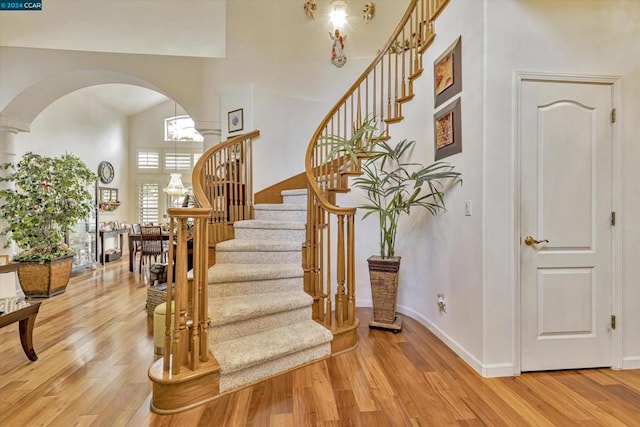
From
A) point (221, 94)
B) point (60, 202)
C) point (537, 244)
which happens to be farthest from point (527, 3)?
point (60, 202)

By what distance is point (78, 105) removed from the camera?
642cm

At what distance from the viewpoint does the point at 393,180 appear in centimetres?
333

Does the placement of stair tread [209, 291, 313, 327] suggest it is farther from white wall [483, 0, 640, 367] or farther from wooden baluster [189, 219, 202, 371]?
white wall [483, 0, 640, 367]

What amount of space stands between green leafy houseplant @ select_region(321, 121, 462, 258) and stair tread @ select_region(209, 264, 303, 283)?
89 cm

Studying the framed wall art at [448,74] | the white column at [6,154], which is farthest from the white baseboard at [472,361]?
the white column at [6,154]

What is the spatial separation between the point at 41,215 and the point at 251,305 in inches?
155

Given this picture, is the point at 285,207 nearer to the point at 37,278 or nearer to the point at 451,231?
the point at 451,231

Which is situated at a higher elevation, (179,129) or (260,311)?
(179,129)

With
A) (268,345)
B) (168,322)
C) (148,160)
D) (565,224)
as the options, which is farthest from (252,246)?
(148,160)

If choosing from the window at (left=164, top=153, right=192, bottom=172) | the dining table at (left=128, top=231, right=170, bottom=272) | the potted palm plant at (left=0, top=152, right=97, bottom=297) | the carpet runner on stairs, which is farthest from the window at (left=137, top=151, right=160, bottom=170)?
the carpet runner on stairs

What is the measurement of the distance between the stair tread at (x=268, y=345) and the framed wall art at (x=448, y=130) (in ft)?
5.94

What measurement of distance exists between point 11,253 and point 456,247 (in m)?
5.83

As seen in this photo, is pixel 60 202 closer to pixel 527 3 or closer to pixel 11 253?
pixel 11 253

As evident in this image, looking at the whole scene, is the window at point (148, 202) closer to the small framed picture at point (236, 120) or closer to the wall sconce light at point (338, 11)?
the small framed picture at point (236, 120)
